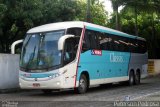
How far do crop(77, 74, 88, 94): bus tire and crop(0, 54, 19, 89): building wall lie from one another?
184 inches

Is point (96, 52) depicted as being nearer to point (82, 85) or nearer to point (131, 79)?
point (82, 85)

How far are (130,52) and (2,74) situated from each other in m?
8.61

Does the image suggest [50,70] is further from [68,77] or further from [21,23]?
[21,23]

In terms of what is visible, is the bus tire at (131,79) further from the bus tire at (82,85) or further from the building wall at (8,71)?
the building wall at (8,71)

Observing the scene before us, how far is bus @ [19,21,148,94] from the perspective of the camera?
18797 mm

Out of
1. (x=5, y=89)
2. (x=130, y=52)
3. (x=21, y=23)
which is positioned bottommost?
(x=5, y=89)

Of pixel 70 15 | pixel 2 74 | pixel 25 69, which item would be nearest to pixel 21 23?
pixel 70 15

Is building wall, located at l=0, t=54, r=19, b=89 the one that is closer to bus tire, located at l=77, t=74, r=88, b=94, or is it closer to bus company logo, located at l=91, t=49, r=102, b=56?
bus tire, located at l=77, t=74, r=88, b=94

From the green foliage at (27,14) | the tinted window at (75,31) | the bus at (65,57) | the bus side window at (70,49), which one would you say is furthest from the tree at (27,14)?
the bus side window at (70,49)

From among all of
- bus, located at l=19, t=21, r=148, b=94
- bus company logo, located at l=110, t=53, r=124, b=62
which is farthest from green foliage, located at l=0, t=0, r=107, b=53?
bus company logo, located at l=110, t=53, r=124, b=62

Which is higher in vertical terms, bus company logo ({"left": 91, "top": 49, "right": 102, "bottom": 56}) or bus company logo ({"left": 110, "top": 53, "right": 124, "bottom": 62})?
bus company logo ({"left": 91, "top": 49, "right": 102, "bottom": 56})

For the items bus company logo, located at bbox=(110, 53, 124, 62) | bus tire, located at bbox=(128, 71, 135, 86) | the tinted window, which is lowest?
bus tire, located at bbox=(128, 71, 135, 86)

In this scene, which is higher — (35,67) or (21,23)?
(21,23)

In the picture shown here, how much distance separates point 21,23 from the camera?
1096 inches
